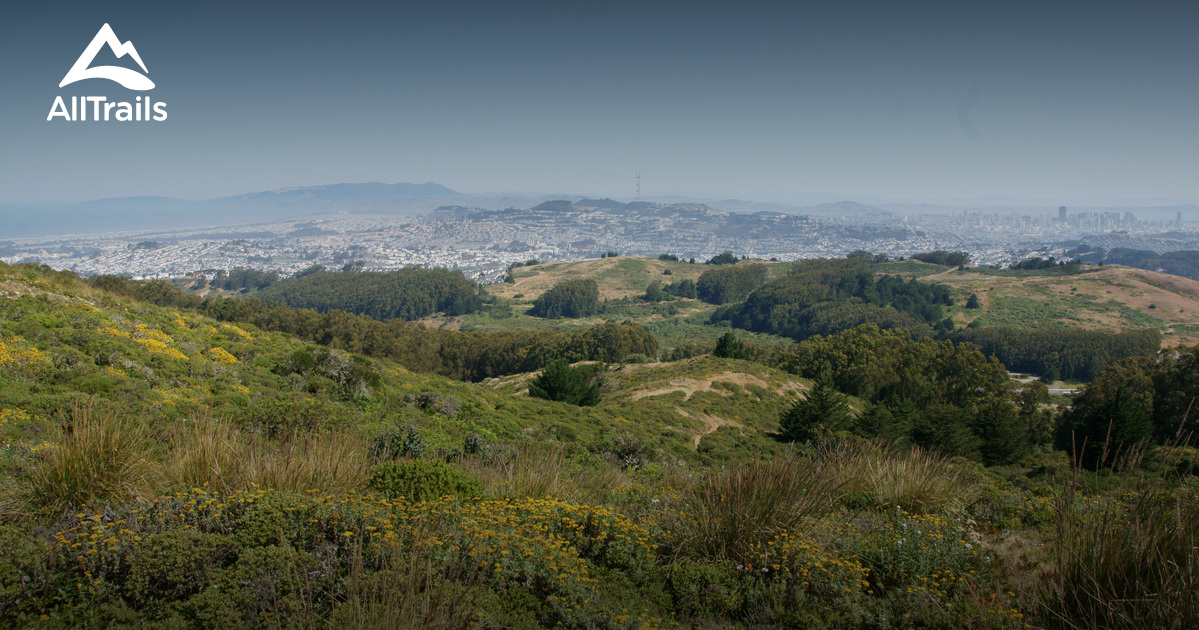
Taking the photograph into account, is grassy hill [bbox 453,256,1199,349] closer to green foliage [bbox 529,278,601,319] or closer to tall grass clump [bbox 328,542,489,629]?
green foliage [bbox 529,278,601,319]

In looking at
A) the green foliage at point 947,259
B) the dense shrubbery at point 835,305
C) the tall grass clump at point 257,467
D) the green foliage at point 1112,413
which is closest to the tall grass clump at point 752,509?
the tall grass clump at point 257,467

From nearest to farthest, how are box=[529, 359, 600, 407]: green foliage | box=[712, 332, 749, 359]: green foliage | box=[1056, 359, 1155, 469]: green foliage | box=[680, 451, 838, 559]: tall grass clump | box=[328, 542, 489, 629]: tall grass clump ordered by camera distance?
box=[328, 542, 489, 629]: tall grass clump < box=[680, 451, 838, 559]: tall grass clump < box=[1056, 359, 1155, 469]: green foliage < box=[529, 359, 600, 407]: green foliage < box=[712, 332, 749, 359]: green foliage

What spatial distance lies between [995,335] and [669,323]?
49.6m

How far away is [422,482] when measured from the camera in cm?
454

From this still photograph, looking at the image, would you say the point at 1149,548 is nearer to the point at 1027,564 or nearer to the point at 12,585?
the point at 1027,564

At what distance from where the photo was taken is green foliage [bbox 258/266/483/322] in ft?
342

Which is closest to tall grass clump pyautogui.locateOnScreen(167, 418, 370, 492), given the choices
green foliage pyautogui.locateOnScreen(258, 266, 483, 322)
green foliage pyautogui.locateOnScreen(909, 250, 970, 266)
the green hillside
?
the green hillside

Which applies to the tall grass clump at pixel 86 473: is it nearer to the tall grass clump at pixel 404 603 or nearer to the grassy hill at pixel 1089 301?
the tall grass clump at pixel 404 603

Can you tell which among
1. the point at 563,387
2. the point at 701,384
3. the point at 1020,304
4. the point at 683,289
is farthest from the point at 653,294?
the point at 563,387

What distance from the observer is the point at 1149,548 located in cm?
264

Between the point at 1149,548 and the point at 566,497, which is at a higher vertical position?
the point at 1149,548

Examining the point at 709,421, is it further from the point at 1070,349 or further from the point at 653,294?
the point at 653,294

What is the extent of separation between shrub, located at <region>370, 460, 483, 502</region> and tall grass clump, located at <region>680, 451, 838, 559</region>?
6.29 feet

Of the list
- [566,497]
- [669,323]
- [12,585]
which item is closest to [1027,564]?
[566,497]
